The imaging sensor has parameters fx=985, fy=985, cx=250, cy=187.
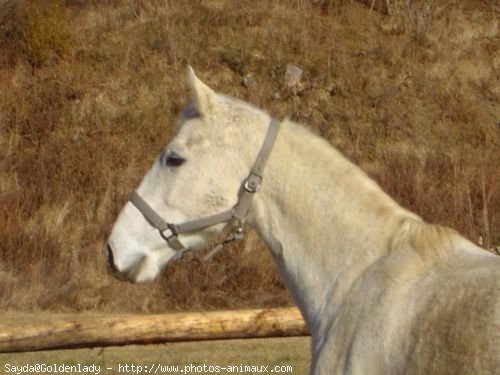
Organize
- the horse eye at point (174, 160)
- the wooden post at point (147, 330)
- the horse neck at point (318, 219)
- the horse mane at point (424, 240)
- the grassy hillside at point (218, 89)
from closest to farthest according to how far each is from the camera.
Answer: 1. the horse mane at point (424, 240)
2. the horse neck at point (318, 219)
3. the horse eye at point (174, 160)
4. the wooden post at point (147, 330)
5. the grassy hillside at point (218, 89)

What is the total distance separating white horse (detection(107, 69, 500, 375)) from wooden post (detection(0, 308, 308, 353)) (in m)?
2.73

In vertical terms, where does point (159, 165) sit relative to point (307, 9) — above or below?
above

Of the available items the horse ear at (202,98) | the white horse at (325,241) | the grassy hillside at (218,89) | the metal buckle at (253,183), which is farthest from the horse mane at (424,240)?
the grassy hillside at (218,89)

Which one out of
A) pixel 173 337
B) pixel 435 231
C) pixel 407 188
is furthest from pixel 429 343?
pixel 407 188

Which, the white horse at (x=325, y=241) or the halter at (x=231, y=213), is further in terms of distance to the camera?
the halter at (x=231, y=213)

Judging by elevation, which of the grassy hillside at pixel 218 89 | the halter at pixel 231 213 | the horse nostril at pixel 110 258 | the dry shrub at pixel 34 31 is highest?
the halter at pixel 231 213

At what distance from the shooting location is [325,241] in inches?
152

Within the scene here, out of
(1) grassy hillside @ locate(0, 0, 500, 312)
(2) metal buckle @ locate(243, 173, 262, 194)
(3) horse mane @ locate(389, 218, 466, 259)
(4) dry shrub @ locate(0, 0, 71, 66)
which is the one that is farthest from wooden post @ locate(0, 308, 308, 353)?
(4) dry shrub @ locate(0, 0, 71, 66)

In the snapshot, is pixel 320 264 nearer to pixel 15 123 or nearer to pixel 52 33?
pixel 15 123

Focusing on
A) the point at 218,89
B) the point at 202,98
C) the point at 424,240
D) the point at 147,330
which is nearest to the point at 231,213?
the point at 202,98

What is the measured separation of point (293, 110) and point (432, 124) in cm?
234

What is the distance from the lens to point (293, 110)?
16766 millimetres

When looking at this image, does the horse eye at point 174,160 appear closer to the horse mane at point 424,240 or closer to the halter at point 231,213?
the halter at point 231,213

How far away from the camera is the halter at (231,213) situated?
12.9ft
